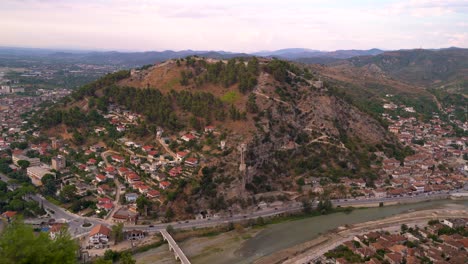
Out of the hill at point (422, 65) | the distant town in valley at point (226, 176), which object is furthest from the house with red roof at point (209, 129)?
the hill at point (422, 65)

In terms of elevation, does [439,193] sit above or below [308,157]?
below

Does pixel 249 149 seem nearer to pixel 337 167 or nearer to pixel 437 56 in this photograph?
pixel 337 167

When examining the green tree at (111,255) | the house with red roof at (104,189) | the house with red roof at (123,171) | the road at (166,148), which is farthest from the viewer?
the road at (166,148)

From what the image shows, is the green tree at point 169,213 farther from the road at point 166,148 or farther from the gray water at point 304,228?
the road at point 166,148

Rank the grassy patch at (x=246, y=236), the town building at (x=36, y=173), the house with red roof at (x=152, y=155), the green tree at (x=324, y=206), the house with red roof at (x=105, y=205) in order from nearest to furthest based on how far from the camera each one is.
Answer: the grassy patch at (x=246, y=236)
the house with red roof at (x=105, y=205)
the green tree at (x=324, y=206)
the town building at (x=36, y=173)
the house with red roof at (x=152, y=155)

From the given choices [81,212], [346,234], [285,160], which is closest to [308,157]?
[285,160]

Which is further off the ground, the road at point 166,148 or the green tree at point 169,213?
the road at point 166,148
